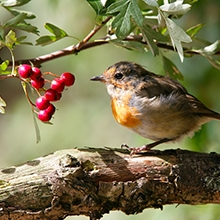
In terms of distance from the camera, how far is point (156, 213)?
4.15 metres

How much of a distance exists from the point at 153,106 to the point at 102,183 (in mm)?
968

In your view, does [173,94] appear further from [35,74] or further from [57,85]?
[35,74]

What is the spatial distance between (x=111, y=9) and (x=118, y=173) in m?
1.05

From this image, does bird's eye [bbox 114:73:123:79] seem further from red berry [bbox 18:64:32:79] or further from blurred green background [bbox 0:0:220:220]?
red berry [bbox 18:64:32:79]

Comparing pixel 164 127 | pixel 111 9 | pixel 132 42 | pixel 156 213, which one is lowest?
pixel 156 213

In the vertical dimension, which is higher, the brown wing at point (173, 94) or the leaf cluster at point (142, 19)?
the leaf cluster at point (142, 19)

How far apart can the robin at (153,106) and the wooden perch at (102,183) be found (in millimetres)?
389

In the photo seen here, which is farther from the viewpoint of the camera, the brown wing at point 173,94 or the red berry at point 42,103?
the brown wing at point 173,94

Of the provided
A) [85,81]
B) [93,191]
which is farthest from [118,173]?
[85,81]

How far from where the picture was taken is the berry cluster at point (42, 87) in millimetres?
2543

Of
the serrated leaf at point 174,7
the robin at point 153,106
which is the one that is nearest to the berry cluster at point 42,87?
the serrated leaf at point 174,7

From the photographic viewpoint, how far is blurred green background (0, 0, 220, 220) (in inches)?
165

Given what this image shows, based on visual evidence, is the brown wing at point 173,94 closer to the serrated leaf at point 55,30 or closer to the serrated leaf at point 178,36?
the serrated leaf at point 55,30

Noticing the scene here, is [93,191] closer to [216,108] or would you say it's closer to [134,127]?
[134,127]
